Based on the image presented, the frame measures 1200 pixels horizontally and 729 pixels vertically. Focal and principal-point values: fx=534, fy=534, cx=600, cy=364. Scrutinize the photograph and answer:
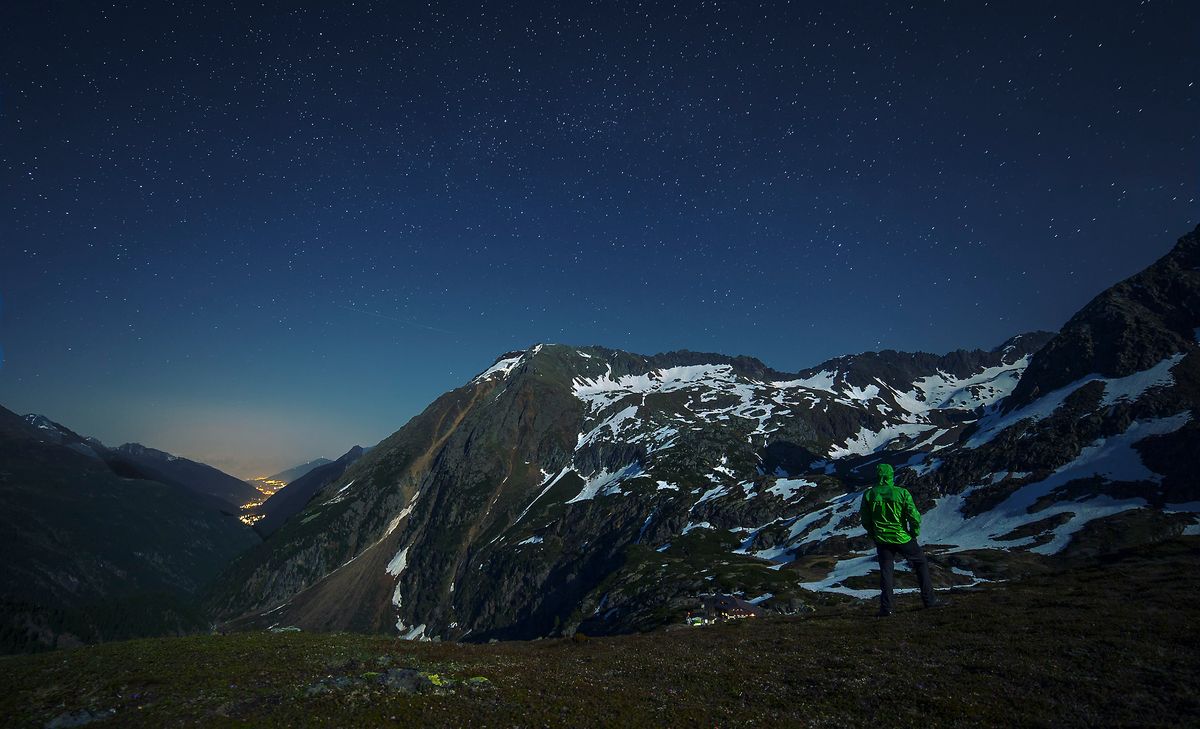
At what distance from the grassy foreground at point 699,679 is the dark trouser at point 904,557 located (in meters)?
2.16

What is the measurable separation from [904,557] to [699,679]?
1553 cm

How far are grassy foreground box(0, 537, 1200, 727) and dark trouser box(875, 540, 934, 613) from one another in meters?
2.16

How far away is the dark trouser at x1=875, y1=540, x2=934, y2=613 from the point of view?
27438 millimetres

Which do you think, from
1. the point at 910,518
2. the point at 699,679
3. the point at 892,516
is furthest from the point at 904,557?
the point at 699,679

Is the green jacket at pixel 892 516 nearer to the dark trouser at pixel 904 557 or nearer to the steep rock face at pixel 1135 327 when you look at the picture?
the dark trouser at pixel 904 557

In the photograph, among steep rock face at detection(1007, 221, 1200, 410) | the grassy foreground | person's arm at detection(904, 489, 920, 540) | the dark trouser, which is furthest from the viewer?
steep rock face at detection(1007, 221, 1200, 410)

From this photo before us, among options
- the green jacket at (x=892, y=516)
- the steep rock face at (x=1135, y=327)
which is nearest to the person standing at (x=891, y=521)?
the green jacket at (x=892, y=516)

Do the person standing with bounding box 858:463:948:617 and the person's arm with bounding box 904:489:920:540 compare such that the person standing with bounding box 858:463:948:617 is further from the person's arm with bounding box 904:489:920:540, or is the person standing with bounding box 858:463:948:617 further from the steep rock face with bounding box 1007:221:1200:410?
the steep rock face with bounding box 1007:221:1200:410

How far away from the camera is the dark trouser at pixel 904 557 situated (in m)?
27.4

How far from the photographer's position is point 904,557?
92.5 ft

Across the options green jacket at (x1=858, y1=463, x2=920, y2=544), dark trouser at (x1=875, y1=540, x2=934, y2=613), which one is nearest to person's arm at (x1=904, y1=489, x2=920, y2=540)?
green jacket at (x1=858, y1=463, x2=920, y2=544)

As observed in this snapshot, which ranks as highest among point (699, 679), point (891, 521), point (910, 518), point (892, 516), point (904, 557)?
point (892, 516)

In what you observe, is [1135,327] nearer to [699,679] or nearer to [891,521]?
[891,521]

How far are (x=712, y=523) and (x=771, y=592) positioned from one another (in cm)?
10430
